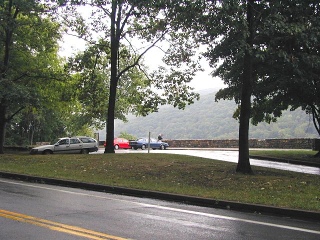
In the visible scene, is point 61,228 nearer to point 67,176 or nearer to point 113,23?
point 67,176

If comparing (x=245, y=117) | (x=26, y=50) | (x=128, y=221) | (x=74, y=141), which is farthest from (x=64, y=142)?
(x=128, y=221)

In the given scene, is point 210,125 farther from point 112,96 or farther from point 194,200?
point 194,200

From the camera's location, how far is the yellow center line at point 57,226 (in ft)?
18.2

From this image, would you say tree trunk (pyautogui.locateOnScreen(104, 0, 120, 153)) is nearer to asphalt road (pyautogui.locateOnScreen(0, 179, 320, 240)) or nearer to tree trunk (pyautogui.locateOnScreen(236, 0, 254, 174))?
tree trunk (pyautogui.locateOnScreen(236, 0, 254, 174))

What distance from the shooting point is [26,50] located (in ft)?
86.5

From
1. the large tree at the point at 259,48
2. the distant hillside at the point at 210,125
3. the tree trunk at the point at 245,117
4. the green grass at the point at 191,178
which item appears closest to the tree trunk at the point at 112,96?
the green grass at the point at 191,178

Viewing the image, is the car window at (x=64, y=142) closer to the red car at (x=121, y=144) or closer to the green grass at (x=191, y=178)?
the green grass at (x=191, y=178)

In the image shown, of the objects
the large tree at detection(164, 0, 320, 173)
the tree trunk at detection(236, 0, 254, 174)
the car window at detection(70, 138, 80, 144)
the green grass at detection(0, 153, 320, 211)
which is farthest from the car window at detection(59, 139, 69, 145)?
the tree trunk at detection(236, 0, 254, 174)

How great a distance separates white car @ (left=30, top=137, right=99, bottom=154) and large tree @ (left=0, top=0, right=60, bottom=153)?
330 cm

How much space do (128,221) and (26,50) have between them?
2279 cm

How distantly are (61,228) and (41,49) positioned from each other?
73.1ft

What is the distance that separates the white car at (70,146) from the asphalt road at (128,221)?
61.4 ft

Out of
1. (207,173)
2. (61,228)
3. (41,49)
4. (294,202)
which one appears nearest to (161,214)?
(61,228)


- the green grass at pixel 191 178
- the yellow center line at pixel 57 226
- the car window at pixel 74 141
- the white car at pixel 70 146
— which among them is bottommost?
the yellow center line at pixel 57 226
